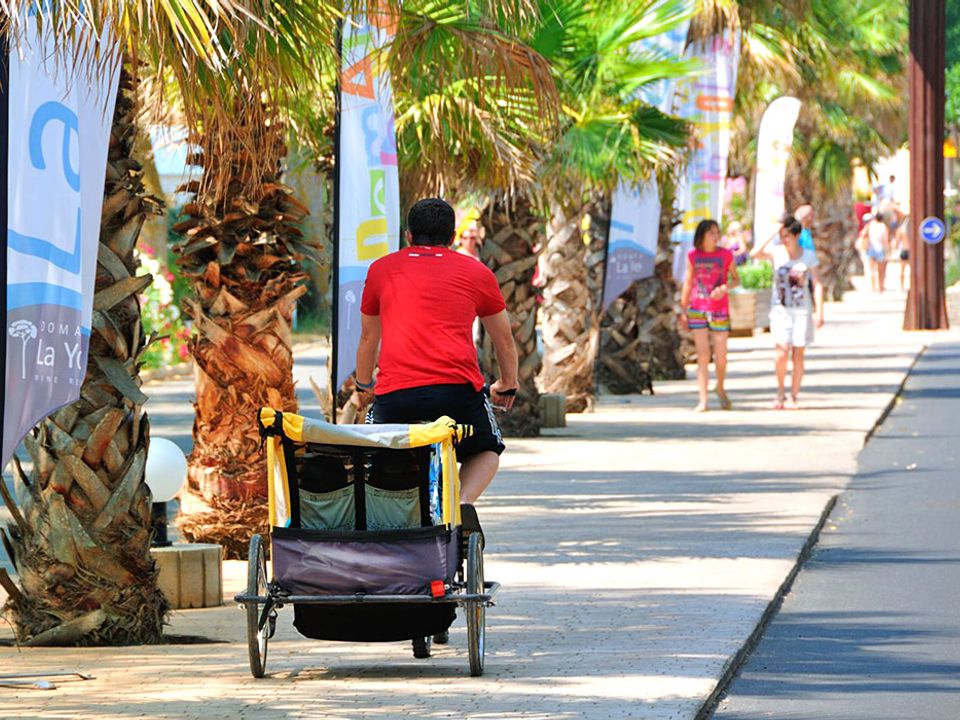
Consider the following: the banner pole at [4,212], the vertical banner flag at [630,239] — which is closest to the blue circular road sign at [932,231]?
the vertical banner flag at [630,239]

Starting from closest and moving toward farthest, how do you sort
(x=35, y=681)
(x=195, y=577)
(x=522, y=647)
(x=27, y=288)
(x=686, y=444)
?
(x=27, y=288)
(x=35, y=681)
(x=522, y=647)
(x=195, y=577)
(x=686, y=444)

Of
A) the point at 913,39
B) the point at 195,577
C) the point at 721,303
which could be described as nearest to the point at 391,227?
the point at 195,577

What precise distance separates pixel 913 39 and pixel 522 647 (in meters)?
26.7

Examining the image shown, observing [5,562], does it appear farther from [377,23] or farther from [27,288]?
[27,288]

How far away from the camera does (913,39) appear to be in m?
33.1

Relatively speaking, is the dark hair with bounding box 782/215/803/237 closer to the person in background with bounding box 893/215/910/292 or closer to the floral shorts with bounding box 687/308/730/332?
the floral shorts with bounding box 687/308/730/332

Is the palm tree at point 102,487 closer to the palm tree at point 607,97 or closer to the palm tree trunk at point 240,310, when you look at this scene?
the palm tree trunk at point 240,310

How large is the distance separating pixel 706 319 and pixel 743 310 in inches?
577

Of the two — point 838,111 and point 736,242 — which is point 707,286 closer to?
point 736,242

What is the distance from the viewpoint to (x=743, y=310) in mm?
32969

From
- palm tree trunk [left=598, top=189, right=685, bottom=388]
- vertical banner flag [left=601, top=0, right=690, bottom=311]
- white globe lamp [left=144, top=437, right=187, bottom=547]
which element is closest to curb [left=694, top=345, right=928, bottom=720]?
white globe lamp [left=144, top=437, right=187, bottom=547]

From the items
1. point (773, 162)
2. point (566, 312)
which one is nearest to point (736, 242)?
point (773, 162)

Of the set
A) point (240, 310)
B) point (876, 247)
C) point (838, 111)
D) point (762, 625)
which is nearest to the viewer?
point (762, 625)

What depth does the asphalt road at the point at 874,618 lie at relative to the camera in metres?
7.16
